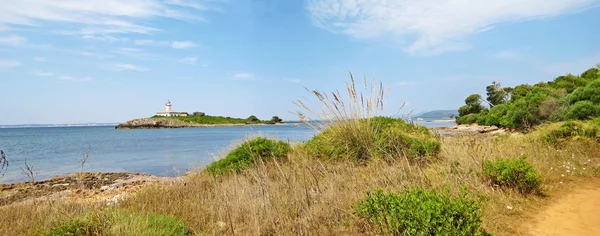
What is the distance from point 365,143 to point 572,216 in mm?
4234

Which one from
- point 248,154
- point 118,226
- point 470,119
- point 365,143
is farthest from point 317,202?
point 470,119

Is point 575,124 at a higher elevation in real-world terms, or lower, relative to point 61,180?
higher

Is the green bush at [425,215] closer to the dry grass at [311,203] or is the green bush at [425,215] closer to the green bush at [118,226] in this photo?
the dry grass at [311,203]

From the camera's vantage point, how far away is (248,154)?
32.4 ft

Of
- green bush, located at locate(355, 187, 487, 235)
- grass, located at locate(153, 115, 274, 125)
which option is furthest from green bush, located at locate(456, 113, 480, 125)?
grass, located at locate(153, 115, 274, 125)

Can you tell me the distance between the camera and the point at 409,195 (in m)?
3.77

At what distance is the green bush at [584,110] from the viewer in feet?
77.0

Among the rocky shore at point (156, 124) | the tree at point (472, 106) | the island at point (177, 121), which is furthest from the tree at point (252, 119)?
the tree at point (472, 106)

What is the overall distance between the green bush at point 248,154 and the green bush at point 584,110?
23852 millimetres

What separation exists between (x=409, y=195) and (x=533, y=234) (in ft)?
5.66

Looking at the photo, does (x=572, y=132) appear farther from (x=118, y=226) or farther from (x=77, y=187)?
(x=77, y=187)

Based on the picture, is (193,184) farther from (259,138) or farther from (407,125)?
(407,125)

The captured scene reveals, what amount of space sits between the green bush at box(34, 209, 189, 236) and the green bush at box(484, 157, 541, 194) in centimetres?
499

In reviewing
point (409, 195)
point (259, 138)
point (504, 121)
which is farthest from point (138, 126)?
point (409, 195)
